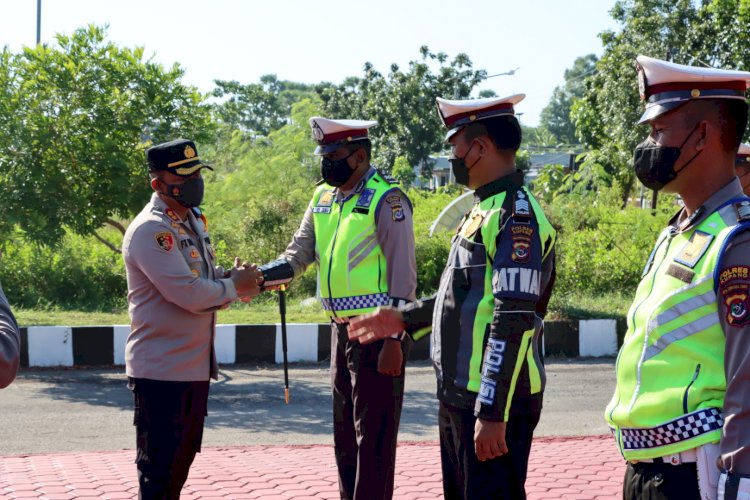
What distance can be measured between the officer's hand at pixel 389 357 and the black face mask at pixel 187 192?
1.16 m

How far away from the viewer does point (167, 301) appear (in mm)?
4457

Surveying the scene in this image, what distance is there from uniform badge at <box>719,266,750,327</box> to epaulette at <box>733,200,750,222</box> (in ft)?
0.52

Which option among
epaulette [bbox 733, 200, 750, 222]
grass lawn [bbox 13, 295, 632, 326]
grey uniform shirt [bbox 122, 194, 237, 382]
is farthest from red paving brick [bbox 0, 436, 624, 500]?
grass lawn [bbox 13, 295, 632, 326]

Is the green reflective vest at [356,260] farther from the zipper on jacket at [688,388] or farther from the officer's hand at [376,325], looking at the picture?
the zipper on jacket at [688,388]

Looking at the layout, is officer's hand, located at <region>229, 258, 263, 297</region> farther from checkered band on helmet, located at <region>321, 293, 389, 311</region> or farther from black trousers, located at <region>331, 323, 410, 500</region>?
black trousers, located at <region>331, 323, 410, 500</region>

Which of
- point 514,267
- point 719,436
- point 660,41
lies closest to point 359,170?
point 514,267

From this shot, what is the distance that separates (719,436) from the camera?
248 cm

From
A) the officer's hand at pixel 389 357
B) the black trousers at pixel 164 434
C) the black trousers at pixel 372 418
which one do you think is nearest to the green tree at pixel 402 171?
the black trousers at pixel 372 418

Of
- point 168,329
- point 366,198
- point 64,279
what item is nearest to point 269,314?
point 64,279

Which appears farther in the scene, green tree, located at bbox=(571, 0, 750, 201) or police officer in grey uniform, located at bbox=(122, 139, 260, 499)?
green tree, located at bbox=(571, 0, 750, 201)

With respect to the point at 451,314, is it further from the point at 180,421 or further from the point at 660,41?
the point at 660,41

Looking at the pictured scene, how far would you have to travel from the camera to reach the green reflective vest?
493cm

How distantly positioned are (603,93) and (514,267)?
22.7 meters

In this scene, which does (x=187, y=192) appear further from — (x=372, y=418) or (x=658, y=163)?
(x=658, y=163)
